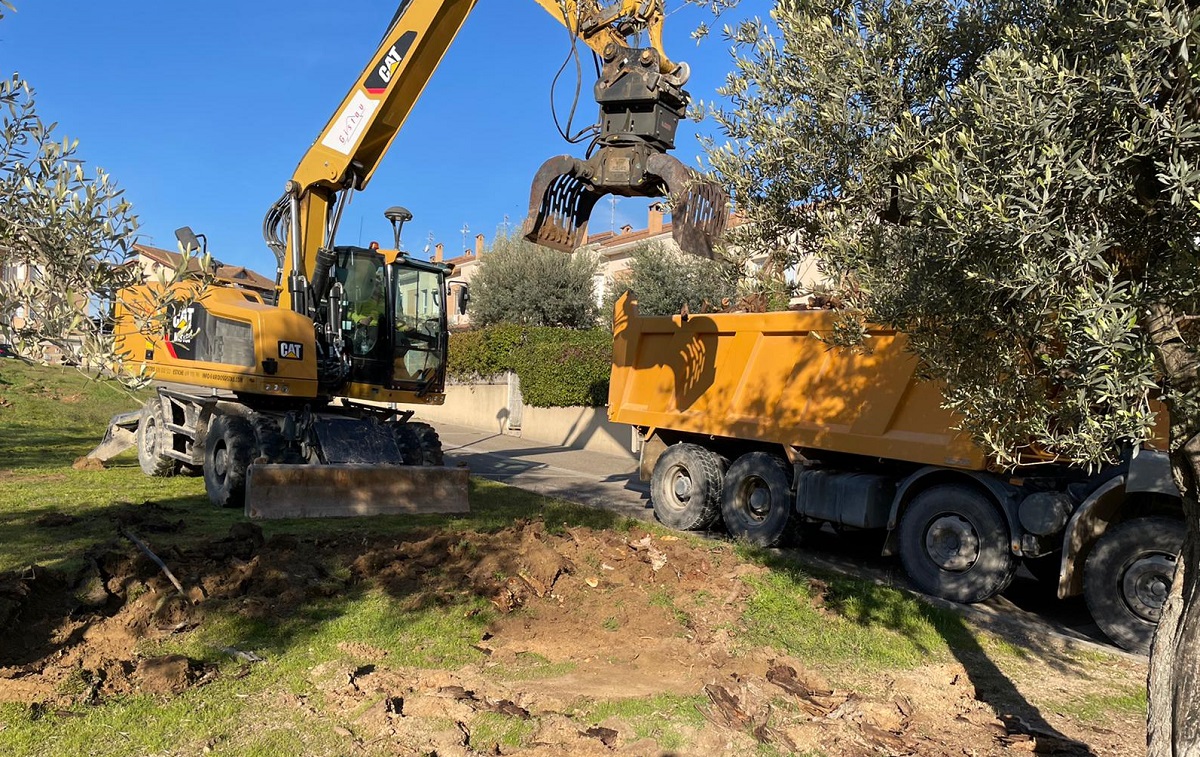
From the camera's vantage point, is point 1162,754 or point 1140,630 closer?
point 1162,754

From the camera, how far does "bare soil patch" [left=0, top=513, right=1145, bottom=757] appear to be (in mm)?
3973

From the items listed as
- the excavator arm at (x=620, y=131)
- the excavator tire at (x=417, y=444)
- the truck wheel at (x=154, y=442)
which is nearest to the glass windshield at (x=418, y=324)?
the excavator tire at (x=417, y=444)

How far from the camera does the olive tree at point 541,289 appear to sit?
2906 cm

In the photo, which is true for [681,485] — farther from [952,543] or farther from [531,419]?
[531,419]

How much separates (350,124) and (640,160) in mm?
5466

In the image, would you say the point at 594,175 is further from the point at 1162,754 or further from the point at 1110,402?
the point at 1162,754

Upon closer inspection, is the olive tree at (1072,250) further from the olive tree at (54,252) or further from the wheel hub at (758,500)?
the wheel hub at (758,500)

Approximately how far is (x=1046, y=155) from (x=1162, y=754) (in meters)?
2.08

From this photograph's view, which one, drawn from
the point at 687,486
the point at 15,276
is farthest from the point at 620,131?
the point at 687,486

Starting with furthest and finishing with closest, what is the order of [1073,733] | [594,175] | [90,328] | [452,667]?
[594,175], [452,667], [1073,733], [90,328]

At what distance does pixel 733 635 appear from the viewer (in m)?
5.53

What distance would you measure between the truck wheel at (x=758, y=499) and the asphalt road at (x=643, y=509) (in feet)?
1.11

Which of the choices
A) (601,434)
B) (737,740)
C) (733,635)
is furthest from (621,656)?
(601,434)

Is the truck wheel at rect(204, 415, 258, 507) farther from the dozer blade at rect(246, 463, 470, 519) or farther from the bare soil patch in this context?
the bare soil patch
